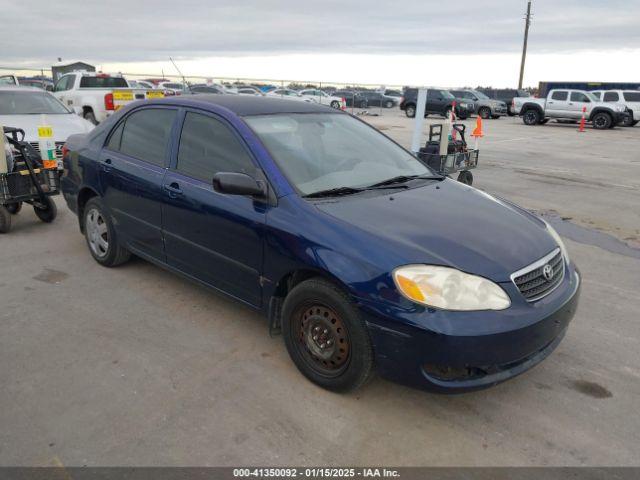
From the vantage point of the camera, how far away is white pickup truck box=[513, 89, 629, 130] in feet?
79.0

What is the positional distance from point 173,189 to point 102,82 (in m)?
14.5

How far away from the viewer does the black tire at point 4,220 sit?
5.95 metres

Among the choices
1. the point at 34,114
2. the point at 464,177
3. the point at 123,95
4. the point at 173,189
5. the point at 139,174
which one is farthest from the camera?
the point at 123,95

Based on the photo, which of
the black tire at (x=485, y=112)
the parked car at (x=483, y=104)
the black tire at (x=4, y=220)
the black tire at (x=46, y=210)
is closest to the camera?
the black tire at (x=4, y=220)

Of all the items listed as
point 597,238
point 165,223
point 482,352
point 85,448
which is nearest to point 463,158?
point 597,238

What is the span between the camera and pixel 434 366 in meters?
2.67

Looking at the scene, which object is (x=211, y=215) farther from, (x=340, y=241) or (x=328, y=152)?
(x=340, y=241)

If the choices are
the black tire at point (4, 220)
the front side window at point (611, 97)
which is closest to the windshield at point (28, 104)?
the black tire at point (4, 220)

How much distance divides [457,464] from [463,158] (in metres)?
6.60

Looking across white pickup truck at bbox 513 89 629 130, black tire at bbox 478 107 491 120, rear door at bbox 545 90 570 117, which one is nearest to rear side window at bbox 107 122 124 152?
white pickup truck at bbox 513 89 629 130

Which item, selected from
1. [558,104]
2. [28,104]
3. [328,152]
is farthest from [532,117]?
[328,152]

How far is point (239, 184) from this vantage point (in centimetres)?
312

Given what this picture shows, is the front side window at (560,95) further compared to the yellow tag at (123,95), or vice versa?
the front side window at (560,95)

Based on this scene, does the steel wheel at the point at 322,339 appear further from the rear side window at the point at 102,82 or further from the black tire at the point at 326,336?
the rear side window at the point at 102,82
